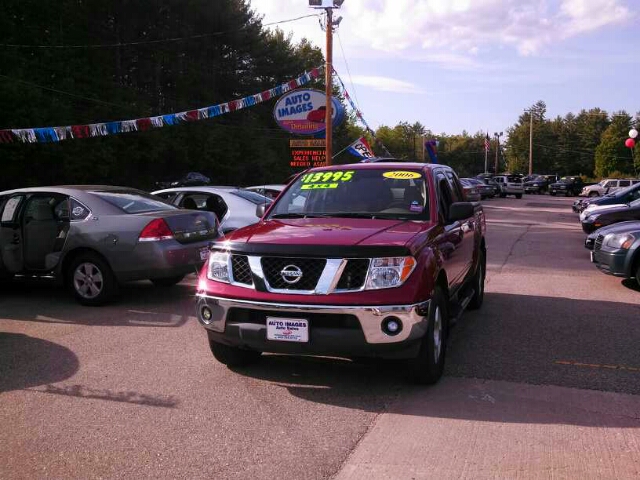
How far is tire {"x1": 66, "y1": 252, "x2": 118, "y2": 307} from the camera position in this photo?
297 inches

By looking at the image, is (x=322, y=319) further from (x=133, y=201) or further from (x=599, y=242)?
(x=599, y=242)

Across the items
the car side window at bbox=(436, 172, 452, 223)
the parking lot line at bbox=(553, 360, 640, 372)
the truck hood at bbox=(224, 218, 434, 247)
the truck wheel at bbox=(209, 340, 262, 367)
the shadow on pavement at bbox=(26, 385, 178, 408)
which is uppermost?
the car side window at bbox=(436, 172, 452, 223)

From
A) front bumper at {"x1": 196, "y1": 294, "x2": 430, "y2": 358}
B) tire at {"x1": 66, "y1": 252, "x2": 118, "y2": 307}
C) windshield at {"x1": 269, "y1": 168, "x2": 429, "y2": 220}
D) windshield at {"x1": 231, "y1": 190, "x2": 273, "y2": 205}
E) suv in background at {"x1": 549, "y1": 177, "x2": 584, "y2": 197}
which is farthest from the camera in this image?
Answer: suv in background at {"x1": 549, "y1": 177, "x2": 584, "y2": 197}

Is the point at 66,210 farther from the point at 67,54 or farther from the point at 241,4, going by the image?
the point at 241,4

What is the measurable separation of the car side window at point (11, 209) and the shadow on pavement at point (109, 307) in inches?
35.1

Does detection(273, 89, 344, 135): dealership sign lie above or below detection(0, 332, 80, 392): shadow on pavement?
above

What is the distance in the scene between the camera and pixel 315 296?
4.36 m

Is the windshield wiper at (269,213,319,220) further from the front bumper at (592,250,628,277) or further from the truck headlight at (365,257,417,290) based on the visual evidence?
the front bumper at (592,250,628,277)

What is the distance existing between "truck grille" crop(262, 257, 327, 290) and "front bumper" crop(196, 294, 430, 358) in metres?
0.17

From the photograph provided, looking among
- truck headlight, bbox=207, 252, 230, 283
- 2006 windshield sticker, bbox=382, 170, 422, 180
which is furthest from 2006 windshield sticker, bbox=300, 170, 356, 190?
truck headlight, bbox=207, 252, 230, 283

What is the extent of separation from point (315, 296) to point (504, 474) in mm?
1716

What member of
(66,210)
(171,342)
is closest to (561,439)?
(171,342)

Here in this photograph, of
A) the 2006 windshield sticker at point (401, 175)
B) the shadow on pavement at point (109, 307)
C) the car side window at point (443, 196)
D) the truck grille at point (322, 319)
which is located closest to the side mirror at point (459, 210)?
the car side window at point (443, 196)

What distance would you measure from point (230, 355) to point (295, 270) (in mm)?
1160
